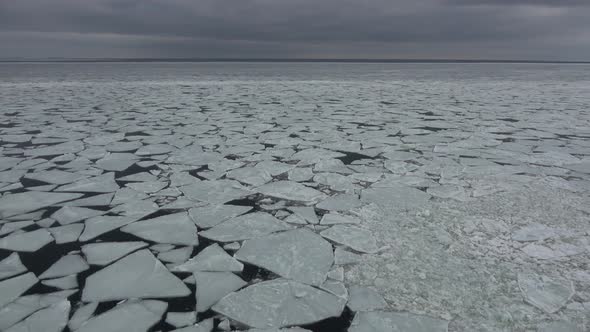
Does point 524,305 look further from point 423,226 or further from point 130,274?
point 130,274

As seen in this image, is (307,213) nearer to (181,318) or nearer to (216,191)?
(216,191)

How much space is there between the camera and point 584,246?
159cm

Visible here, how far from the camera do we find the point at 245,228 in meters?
1.80

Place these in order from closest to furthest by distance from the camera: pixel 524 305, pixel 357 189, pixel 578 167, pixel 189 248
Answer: pixel 524 305 < pixel 189 248 < pixel 357 189 < pixel 578 167

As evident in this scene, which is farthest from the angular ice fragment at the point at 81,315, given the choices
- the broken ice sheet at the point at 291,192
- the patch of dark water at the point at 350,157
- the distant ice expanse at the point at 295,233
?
the patch of dark water at the point at 350,157

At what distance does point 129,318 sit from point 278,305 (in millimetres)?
461

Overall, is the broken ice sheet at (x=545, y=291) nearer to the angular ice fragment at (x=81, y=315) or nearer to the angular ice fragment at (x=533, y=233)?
the angular ice fragment at (x=533, y=233)

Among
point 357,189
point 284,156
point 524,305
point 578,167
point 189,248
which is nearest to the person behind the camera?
point 524,305

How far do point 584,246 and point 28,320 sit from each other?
209 centimetres

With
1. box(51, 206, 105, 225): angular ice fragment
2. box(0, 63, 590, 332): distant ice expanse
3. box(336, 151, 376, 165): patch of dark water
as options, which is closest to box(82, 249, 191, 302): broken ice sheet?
box(0, 63, 590, 332): distant ice expanse

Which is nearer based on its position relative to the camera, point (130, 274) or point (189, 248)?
point (130, 274)

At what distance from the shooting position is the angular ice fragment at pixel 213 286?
49.3 inches

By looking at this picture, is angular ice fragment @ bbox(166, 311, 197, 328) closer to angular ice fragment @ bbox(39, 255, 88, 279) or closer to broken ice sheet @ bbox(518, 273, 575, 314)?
angular ice fragment @ bbox(39, 255, 88, 279)

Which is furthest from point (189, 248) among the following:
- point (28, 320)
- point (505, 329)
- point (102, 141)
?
point (102, 141)
